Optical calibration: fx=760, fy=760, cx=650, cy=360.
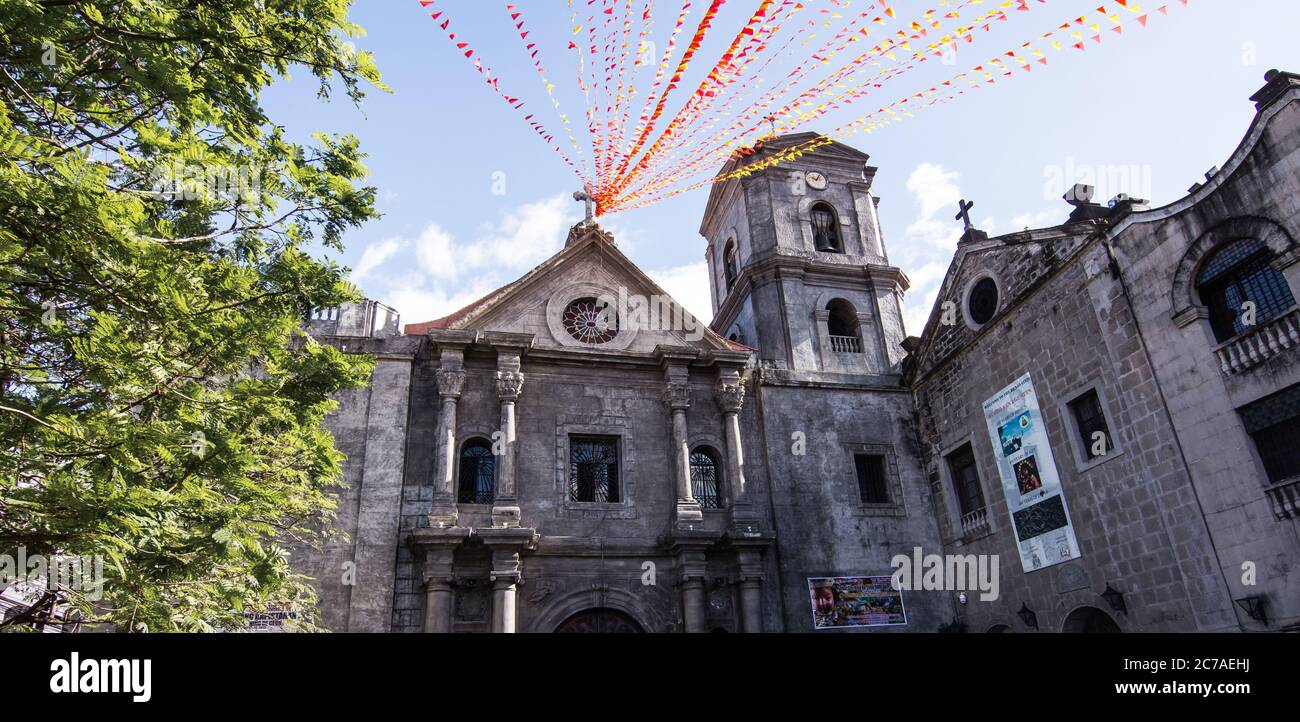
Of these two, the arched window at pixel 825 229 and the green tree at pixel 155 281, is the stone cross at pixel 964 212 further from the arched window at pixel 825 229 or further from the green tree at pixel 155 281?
the green tree at pixel 155 281

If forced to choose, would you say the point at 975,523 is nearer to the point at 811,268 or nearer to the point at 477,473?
the point at 811,268

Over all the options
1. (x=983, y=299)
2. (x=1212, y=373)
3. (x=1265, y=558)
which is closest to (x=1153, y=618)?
(x=1265, y=558)

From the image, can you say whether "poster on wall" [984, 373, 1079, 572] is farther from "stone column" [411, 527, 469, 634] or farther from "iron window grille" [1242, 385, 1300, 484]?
"stone column" [411, 527, 469, 634]

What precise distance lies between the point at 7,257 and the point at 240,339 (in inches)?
78.0

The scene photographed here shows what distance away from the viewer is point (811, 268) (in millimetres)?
22547

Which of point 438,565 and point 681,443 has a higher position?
point 681,443

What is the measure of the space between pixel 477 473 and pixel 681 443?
4948 millimetres

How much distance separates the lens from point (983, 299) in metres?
19.2

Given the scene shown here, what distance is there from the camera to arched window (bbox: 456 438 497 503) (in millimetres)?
17703

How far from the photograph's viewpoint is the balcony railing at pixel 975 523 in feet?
59.3

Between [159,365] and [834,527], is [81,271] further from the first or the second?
[834,527]

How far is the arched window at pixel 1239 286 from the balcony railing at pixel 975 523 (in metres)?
6.64

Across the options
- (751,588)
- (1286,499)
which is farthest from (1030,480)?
(751,588)
